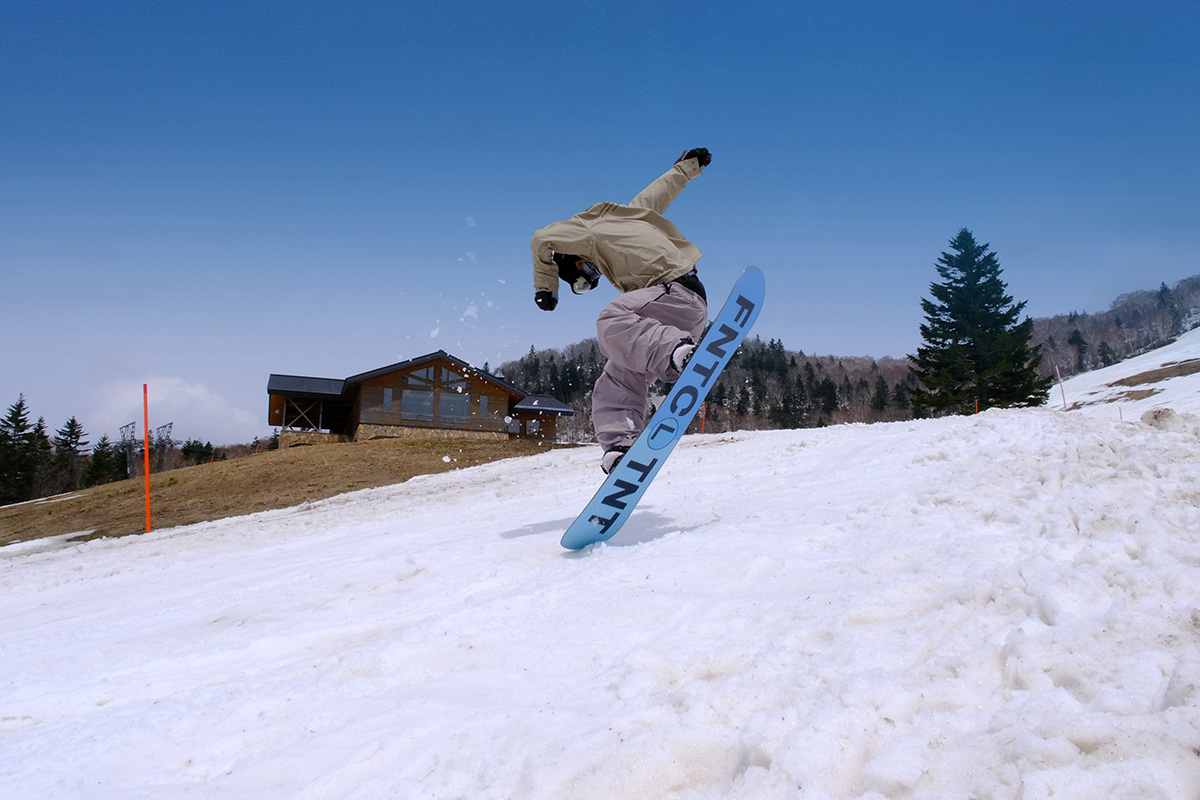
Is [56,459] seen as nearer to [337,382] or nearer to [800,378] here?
[337,382]

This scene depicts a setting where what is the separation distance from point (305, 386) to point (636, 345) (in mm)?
30452

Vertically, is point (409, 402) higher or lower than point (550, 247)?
higher

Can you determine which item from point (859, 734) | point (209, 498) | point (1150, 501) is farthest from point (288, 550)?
point (209, 498)

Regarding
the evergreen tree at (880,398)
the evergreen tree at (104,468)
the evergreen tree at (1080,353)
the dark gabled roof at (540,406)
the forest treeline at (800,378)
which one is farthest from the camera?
the evergreen tree at (1080,353)

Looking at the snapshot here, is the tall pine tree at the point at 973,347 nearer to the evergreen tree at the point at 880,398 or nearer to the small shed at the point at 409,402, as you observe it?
the small shed at the point at 409,402

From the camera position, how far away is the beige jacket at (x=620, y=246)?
4.26 m

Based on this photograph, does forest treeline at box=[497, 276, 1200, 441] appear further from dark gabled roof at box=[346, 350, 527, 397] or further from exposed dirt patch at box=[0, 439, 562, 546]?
exposed dirt patch at box=[0, 439, 562, 546]

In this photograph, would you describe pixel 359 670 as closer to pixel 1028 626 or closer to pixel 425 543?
pixel 1028 626

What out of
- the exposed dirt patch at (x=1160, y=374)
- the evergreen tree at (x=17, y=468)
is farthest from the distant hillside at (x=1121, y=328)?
the evergreen tree at (x=17, y=468)

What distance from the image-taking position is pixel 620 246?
169 inches

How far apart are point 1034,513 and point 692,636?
5.57ft

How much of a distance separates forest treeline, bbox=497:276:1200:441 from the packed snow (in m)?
35.8

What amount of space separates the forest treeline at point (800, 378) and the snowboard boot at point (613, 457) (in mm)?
34992

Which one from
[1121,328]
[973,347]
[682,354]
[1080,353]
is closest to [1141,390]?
[973,347]
